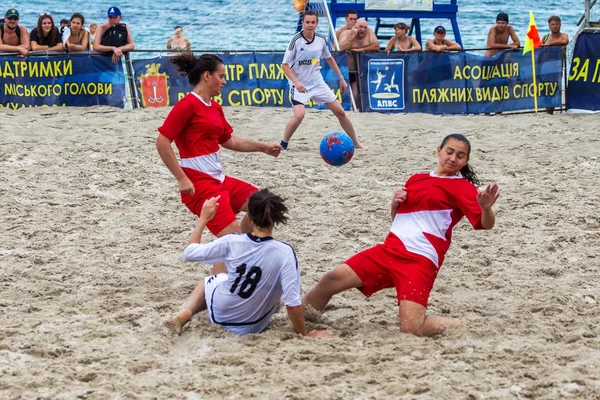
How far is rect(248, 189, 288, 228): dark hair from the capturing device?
4.61 m

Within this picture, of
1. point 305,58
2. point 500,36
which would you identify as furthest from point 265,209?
point 500,36

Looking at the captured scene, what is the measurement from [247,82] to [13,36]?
11.0ft

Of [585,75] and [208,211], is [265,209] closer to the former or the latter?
[208,211]

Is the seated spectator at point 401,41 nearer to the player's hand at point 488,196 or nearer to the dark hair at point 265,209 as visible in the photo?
the player's hand at point 488,196

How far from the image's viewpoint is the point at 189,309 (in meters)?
5.02

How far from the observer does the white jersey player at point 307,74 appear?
10031 millimetres

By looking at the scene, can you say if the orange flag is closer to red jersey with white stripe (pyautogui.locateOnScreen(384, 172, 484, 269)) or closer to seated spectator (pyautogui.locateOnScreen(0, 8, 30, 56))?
seated spectator (pyautogui.locateOnScreen(0, 8, 30, 56))

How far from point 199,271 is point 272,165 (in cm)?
324

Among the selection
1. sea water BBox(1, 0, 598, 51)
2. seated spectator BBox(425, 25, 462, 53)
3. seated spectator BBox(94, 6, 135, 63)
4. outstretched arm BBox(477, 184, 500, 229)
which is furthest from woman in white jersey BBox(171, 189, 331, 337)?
sea water BBox(1, 0, 598, 51)

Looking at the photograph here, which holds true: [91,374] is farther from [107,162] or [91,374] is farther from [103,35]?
[103,35]

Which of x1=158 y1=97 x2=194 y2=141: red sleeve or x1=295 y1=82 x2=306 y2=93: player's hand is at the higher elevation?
x1=158 y1=97 x2=194 y2=141: red sleeve

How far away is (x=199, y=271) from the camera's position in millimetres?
6227

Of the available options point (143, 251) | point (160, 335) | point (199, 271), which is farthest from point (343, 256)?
point (160, 335)

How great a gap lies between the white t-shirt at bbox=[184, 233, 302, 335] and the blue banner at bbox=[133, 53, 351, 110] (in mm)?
7918
